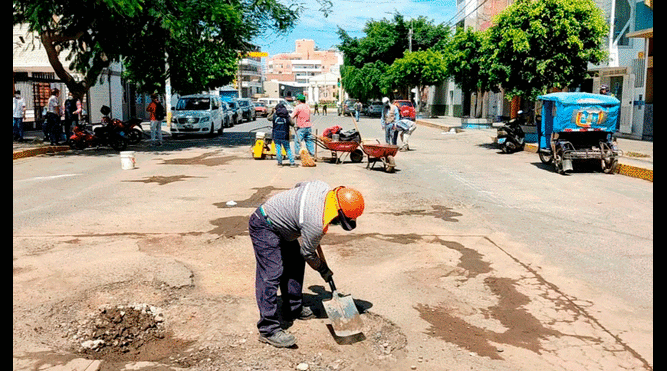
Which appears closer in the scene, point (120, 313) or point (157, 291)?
point (120, 313)

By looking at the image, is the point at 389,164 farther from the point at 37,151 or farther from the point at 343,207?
the point at 37,151

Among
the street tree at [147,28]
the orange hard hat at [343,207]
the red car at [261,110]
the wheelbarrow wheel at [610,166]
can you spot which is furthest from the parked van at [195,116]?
the red car at [261,110]

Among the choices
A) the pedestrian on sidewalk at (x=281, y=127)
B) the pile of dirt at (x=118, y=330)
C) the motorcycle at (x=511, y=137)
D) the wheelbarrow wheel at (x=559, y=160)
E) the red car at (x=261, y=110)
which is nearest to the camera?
the pile of dirt at (x=118, y=330)

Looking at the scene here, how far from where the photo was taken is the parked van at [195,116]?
80.4 ft

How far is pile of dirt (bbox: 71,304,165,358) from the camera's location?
4402mm

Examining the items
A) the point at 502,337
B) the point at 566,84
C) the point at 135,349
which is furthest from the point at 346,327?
the point at 566,84

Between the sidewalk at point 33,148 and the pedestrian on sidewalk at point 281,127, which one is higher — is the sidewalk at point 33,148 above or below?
below

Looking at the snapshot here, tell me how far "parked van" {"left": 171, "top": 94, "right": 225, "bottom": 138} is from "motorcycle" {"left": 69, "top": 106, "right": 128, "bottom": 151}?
4.92 metres

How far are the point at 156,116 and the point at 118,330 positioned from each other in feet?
56.7

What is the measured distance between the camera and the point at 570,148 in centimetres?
1380

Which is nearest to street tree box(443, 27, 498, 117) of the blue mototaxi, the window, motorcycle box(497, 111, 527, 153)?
motorcycle box(497, 111, 527, 153)

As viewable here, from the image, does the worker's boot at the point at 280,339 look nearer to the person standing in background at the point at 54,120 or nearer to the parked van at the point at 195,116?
the person standing in background at the point at 54,120

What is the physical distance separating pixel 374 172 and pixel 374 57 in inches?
1755
